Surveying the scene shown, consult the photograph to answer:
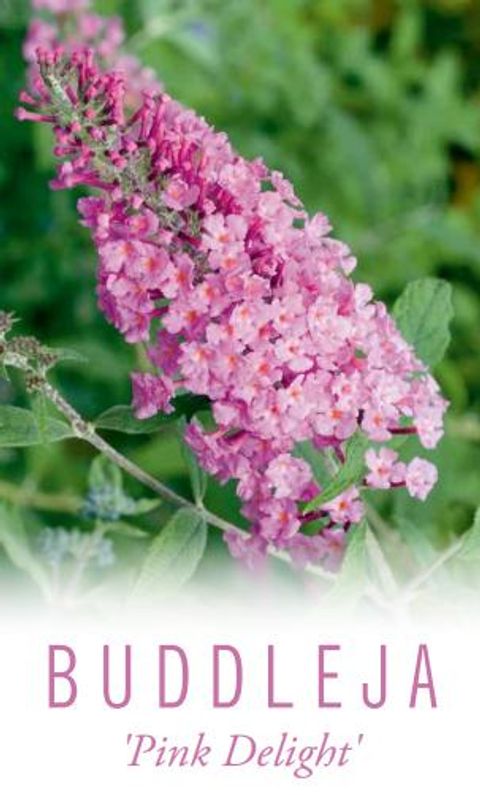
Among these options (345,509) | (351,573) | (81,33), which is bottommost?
(351,573)

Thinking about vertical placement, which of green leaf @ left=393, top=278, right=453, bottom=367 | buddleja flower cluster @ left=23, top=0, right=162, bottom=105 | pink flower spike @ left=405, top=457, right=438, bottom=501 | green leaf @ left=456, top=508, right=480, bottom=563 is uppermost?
buddleja flower cluster @ left=23, top=0, right=162, bottom=105

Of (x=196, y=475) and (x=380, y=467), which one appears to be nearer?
(x=380, y=467)

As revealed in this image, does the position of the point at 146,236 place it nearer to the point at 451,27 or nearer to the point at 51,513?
the point at 51,513

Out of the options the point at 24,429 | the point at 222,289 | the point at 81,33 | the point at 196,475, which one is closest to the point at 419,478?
the point at 196,475

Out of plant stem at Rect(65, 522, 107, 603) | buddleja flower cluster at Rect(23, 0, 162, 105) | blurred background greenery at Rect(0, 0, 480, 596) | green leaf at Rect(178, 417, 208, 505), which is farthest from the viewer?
blurred background greenery at Rect(0, 0, 480, 596)

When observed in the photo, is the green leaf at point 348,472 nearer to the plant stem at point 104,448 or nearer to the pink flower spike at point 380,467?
the pink flower spike at point 380,467

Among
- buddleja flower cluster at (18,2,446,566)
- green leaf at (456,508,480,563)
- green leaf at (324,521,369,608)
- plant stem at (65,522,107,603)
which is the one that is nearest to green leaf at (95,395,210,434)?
buddleja flower cluster at (18,2,446,566)

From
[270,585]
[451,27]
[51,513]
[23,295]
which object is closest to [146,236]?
[270,585]

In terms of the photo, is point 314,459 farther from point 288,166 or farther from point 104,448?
point 288,166

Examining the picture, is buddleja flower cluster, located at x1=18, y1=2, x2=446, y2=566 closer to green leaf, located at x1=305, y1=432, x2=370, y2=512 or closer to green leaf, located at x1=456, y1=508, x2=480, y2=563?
green leaf, located at x1=305, y1=432, x2=370, y2=512
